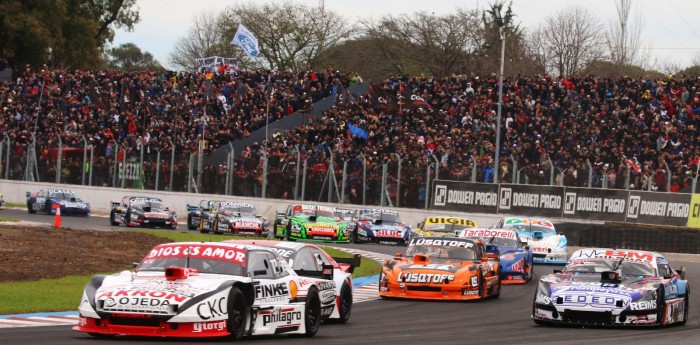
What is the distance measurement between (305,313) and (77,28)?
227ft

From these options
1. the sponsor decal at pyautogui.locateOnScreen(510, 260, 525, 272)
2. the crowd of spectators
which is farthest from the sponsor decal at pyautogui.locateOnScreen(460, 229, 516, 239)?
the crowd of spectators

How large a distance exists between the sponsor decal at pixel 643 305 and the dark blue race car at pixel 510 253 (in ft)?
29.2

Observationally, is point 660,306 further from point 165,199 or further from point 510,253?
point 165,199

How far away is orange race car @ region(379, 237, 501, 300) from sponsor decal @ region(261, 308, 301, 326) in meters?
7.02

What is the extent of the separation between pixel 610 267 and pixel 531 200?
23.0 metres

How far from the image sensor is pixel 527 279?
88.9 ft

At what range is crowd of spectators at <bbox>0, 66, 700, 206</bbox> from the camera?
40.5 meters

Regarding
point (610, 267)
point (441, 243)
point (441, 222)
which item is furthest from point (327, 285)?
point (441, 222)

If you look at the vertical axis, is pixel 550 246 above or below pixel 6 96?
below

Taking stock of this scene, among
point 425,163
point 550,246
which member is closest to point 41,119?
point 425,163

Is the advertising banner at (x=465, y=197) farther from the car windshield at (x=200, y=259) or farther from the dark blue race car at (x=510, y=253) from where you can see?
the car windshield at (x=200, y=259)

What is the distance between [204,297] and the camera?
1283 cm

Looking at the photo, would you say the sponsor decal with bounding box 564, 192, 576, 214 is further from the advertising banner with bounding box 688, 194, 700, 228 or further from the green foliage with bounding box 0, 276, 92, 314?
the green foliage with bounding box 0, 276, 92, 314

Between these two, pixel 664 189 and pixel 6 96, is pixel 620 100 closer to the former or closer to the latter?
pixel 664 189
